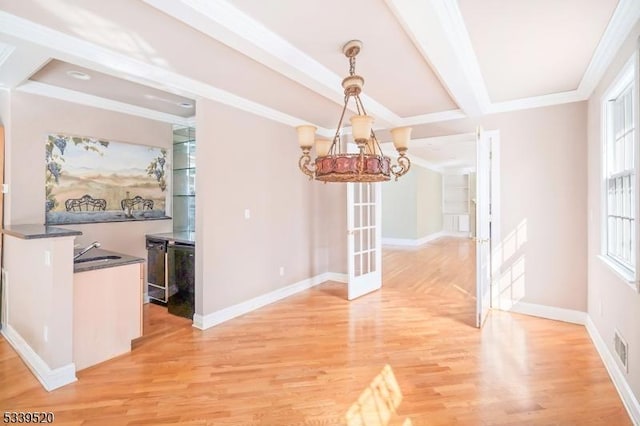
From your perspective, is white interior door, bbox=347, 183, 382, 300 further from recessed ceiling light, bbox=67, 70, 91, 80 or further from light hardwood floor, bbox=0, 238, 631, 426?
recessed ceiling light, bbox=67, 70, 91, 80

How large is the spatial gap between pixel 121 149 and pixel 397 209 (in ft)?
25.1

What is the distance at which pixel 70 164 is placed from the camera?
3.55m

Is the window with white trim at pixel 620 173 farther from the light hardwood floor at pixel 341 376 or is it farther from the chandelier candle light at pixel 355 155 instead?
the chandelier candle light at pixel 355 155

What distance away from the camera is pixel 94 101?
3670 millimetres

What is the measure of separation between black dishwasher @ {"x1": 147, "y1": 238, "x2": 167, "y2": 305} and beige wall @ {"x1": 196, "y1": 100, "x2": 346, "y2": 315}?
34.2 inches

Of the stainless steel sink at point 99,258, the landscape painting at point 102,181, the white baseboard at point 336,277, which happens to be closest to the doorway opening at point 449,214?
the white baseboard at point 336,277

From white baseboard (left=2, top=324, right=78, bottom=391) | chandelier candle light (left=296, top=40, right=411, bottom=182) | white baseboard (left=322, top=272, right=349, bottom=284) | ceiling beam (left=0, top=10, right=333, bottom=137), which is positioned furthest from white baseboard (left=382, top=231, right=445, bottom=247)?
white baseboard (left=2, top=324, right=78, bottom=391)

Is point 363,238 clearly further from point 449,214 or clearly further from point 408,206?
point 449,214

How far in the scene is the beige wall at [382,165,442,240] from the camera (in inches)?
372

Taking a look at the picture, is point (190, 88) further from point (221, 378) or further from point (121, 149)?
point (221, 378)

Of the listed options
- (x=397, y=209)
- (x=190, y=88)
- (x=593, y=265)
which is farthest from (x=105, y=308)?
(x=397, y=209)

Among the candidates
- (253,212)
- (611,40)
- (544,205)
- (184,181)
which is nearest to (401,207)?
(544,205)

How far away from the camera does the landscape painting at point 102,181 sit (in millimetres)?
3449

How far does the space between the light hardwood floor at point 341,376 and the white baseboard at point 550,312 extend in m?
0.14
